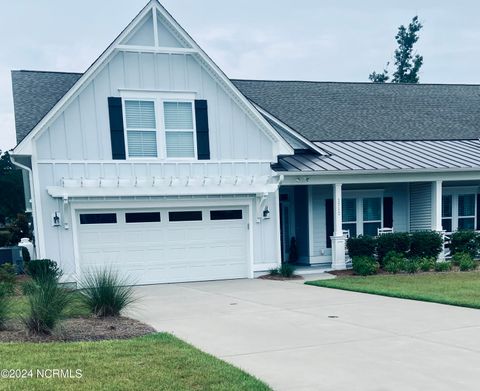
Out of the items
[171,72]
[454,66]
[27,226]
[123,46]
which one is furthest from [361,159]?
[454,66]

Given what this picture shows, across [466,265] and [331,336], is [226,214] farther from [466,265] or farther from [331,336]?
[331,336]

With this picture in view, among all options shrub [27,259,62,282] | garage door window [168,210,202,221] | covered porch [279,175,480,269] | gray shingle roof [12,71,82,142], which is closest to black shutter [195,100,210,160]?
garage door window [168,210,202,221]

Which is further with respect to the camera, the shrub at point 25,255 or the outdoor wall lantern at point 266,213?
the shrub at point 25,255

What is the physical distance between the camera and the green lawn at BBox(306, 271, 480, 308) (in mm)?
9605

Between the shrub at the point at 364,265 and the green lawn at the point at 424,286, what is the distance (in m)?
0.41

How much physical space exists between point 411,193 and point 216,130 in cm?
822

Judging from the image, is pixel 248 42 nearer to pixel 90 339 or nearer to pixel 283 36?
pixel 283 36

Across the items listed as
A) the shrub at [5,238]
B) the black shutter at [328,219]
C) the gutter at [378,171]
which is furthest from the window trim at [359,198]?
the shrub at [5,238]

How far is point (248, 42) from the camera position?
27.0 meters

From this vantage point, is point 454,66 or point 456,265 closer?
point 456,265

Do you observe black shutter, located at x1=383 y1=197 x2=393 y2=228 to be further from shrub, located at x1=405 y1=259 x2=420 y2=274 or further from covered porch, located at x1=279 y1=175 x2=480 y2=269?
shrub, located at x1=405 y1=259 x2=420 y2=274

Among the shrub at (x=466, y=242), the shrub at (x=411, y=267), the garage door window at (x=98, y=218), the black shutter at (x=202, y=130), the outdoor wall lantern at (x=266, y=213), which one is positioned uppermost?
the black shutter at (x=202, y=130)

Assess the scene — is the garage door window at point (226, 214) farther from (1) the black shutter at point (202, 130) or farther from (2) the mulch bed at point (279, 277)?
(2) the mulch bed at point (279, 277)

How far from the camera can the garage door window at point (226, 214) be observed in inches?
565
